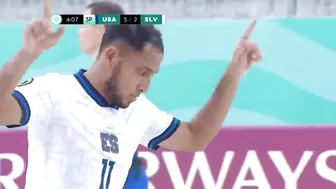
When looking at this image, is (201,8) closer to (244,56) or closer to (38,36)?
(244,56)

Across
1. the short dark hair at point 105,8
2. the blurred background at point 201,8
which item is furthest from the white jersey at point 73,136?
the blurred background at point 201,8

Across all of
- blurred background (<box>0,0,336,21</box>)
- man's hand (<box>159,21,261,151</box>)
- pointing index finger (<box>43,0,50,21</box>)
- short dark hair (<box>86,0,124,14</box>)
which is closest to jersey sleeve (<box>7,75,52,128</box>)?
pointing index finger (<box>43,0,50,21</box>)

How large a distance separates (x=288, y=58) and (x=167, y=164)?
1.29 feet

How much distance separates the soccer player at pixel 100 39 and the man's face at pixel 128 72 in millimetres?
204

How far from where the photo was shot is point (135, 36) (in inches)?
35.4

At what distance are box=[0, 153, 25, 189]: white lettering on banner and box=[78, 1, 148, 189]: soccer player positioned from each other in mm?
314

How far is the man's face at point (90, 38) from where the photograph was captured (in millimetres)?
1205

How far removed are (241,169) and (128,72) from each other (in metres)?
0.73

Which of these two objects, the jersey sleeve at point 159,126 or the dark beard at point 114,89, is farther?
the jersey sleeve at point 159,126

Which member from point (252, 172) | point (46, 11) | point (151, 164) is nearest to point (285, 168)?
point (252, 172)

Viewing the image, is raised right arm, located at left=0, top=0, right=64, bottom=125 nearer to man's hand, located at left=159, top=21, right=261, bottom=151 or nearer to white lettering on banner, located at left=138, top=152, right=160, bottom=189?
man's hand, located at left=159, top=21, right=261, bottom=151

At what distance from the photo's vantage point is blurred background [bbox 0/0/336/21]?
146 cm

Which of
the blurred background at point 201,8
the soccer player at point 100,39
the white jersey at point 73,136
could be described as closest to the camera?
the white jersey at point 73,136

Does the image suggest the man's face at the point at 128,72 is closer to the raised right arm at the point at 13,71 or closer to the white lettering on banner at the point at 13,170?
the raised right arm at the point at 13,71
